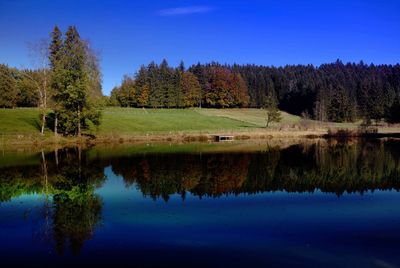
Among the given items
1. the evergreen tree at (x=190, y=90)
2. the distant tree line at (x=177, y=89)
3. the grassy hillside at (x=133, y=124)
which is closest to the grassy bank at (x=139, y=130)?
the grassy hillside at (x=133, y=124)

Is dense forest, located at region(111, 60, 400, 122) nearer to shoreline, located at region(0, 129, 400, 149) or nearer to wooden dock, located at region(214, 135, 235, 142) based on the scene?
shoreline, located at region(0, 129, 400, 149)

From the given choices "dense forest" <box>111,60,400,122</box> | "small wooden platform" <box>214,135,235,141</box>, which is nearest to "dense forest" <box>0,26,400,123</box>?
"dense forest" <box>111,60,400,122</box>

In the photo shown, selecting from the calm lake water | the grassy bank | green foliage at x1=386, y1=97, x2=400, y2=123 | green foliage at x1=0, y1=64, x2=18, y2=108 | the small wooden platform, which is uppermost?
green foliage at x1=0, y1=64, x2=18, y2=108

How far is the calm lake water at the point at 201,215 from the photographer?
14656 mm

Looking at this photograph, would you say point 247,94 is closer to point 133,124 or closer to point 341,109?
point 341,109

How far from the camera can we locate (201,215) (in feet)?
67.4

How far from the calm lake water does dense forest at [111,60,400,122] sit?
9139cm

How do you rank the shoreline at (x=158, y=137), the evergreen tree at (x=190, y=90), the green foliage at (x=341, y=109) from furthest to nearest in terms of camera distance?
the evergreen tree at (x=190, y=90) → the green foliage at (x=341, y=109) → the shoreline at (x=158, y=137)

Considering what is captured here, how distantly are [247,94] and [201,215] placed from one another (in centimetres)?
13228

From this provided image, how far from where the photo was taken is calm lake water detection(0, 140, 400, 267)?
14656 mm

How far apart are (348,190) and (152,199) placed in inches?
510

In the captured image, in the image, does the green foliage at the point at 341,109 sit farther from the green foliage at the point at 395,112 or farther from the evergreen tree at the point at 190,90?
the evergreen tree at the point at 190,90

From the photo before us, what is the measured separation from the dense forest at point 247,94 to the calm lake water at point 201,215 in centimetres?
9139

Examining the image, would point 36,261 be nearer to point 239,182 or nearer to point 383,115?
point 239,182
